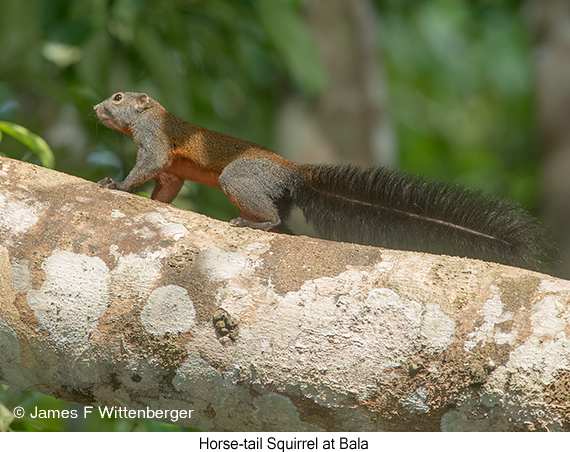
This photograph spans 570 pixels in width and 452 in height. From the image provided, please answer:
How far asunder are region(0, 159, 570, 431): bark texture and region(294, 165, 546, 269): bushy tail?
607 mm

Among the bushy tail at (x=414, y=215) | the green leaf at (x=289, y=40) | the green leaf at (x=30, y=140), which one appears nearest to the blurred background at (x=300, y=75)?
the green leaf at (x=289, y=40)

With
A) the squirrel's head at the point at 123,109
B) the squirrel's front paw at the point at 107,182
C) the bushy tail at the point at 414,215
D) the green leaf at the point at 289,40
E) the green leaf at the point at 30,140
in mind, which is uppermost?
the green leaf at the point at 289,40

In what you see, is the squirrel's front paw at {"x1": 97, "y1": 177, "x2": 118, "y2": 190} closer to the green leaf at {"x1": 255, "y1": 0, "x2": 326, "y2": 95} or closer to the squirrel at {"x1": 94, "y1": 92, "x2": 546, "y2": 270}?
the squirrel at {"x1": 94, "y1": 92, "x2": 546, "y2": 270}

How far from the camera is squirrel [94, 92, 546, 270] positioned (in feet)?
9.16

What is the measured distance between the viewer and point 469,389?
6.43 ft

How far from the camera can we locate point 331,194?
3.31 metres

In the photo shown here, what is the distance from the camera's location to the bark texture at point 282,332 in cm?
196

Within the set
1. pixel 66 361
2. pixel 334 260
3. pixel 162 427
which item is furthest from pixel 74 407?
pixel 334 260

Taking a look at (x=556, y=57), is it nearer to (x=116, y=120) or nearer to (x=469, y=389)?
(x=116, y=120)

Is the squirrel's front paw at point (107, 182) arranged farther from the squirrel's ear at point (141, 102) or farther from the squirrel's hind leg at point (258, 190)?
the squirrel's ear at point (141, 102)

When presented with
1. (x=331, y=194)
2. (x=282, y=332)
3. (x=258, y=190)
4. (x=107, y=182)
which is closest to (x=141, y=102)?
(x=107, y=182)

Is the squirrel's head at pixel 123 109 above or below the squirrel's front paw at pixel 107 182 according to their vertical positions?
above

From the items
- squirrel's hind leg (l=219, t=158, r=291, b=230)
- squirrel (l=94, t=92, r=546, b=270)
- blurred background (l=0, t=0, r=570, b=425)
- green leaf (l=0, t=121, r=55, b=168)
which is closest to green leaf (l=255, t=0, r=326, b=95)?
blurred background (l=0, t=0, r=570, b=425)

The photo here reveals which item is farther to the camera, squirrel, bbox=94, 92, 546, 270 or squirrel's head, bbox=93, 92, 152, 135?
squirrel's head, bbox=93, 92, 152, 135
